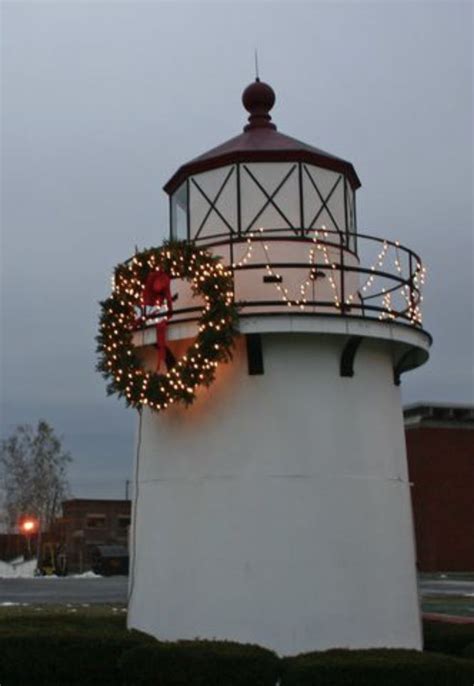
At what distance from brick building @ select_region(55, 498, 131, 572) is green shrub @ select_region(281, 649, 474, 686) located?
194 ft

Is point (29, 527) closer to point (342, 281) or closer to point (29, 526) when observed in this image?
point (29, 526)

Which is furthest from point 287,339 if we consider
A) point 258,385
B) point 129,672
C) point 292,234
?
point 129,672

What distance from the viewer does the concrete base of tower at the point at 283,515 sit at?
39.3 feet

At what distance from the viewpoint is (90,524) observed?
69438 millimetres

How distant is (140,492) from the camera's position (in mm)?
13438

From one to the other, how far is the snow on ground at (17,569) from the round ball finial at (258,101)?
45.6 meters

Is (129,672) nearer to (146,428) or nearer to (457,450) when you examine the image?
(146,428)

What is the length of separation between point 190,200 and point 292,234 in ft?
5.71

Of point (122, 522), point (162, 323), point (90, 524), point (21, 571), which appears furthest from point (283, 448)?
point (122, 522)

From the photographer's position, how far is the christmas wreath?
1197cm

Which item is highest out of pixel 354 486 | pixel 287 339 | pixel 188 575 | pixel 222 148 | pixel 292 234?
pixel 222 148

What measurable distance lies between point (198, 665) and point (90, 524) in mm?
61150

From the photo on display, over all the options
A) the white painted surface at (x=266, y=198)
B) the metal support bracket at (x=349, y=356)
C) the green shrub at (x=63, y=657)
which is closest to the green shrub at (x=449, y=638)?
the metal support bracket at (x=349, y=356)

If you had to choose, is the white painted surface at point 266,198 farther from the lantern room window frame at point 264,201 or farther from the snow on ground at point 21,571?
the snow on ground at point 21,571
